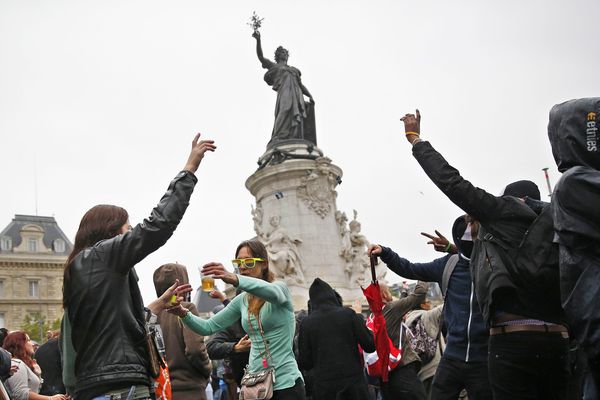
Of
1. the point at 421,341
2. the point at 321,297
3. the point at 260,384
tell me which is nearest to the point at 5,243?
the point at 421,341

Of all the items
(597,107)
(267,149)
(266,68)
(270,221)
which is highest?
(266,68)

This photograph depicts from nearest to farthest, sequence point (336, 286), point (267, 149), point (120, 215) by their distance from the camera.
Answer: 1. point (120, 215)
2. point (336, 286)
3. point (267, 149)

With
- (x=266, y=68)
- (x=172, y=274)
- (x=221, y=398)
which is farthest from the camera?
(x=266, y=68)

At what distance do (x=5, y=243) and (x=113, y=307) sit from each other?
174ft

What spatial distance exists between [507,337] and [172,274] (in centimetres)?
281

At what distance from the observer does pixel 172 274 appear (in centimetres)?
529

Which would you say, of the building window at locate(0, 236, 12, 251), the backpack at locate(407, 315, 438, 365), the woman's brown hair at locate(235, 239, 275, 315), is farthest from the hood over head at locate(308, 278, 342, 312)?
the building window at locate(0, 236, 12, 251)

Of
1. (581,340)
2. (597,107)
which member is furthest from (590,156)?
(581,340)

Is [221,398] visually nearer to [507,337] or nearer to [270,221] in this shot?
[270,221]

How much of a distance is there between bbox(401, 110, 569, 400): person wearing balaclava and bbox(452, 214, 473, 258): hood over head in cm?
84

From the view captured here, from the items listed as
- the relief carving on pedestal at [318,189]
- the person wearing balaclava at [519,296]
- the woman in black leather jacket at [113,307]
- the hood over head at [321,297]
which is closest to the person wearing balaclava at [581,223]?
the person wearing balaclava at [519,296]

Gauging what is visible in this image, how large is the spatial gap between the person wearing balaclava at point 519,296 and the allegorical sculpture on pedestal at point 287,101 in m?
15.1

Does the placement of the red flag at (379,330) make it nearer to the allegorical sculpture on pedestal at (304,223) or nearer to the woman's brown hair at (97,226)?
the woman's brown hair at (97,226)

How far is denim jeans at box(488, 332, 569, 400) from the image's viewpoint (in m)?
3.62
